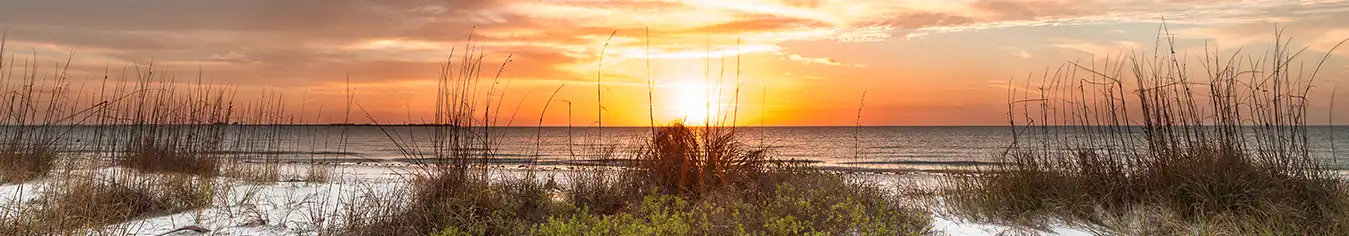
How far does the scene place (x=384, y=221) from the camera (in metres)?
4.49

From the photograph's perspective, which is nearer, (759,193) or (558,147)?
(759,193)

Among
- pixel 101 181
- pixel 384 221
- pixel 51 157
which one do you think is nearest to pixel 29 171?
pixel 51 157

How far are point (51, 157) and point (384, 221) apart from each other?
6209 millimetres

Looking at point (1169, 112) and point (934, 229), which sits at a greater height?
point (1169, 112)

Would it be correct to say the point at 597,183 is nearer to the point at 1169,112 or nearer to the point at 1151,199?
the point at 1151,199

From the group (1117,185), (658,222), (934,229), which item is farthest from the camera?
(1117,185)

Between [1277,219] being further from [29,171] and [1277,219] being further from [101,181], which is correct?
[29,171]

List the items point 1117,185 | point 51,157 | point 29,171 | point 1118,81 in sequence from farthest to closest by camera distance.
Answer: point 51,157 < point 29,171 < point 1118,81 < point 1117,185

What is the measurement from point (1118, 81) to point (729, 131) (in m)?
3.28

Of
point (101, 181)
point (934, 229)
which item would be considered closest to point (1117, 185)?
point (934, 229)

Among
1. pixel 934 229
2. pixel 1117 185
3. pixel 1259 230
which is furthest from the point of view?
pixel 1117 185

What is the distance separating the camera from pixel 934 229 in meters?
5.02

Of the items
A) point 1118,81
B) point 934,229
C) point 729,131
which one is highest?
point 1118,81

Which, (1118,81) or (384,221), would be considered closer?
(384,221)
